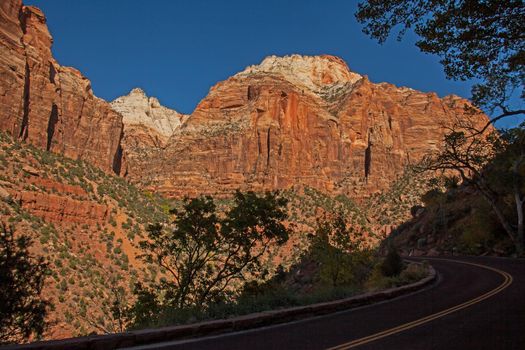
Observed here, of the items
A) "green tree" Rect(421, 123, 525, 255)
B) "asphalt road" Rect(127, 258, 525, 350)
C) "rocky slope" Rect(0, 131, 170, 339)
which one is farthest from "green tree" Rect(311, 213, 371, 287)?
"rocky slope" Rect(0, 131, 170, 339)

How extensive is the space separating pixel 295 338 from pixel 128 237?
1995 inches

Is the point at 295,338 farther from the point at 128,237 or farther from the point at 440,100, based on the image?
the point at 440,100

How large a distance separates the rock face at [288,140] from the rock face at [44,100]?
103ft

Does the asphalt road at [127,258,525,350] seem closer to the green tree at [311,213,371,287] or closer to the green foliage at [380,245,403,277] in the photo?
the green foliage at [380,245,403,277]

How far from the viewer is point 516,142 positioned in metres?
23.5

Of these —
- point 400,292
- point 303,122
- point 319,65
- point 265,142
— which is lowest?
point 400,292

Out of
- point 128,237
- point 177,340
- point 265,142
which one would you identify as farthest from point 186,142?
point 177,340

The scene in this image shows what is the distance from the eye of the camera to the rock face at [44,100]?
183 ft

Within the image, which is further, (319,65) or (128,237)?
(319,65)

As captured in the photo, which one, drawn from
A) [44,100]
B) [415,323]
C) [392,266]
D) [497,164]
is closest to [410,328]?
[415,323]

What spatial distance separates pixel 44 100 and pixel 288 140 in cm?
7045

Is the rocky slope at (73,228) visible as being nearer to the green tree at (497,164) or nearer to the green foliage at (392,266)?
the green foliage at (392,266)

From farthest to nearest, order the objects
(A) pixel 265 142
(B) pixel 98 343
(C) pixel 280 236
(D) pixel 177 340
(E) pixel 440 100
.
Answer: (E) pixel 440 100 < (A) pixel 265 142 < (C) pixel 280 236 < (D) pixel 177 340 < (B) pixel 98 343

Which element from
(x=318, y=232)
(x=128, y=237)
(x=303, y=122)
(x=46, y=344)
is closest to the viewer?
(x=46, y=344)
